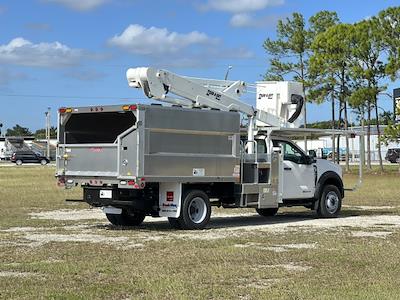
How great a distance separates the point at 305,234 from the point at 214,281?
18.5 feet

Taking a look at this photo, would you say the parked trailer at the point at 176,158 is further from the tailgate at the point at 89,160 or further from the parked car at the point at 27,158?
the parked car at the point at 27,158

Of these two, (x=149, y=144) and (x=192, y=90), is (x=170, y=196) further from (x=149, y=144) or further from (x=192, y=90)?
(x=192, y=90)

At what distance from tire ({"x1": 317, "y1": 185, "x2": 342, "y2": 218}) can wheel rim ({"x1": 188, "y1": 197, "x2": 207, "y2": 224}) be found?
412 centimetres

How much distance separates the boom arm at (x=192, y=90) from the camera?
15367 mm

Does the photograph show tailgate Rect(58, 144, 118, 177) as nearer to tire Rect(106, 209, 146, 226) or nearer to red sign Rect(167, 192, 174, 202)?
red sign Rect(167, 192, 174, 202)

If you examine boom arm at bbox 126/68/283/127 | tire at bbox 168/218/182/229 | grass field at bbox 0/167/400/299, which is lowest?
grass field at bbox 0/167/400/299

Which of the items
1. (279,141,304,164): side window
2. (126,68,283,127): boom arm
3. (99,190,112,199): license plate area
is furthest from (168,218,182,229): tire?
(279,141,304,164): side window

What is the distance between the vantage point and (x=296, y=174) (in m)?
17.3

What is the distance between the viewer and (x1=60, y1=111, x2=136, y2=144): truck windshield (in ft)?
49.7

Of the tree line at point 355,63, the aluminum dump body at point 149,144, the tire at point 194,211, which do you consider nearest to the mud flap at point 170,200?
the tire at point 194,211

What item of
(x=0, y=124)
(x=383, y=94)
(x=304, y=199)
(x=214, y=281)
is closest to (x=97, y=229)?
(x=304, y=199)

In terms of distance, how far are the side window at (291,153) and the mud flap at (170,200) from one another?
3637 mm

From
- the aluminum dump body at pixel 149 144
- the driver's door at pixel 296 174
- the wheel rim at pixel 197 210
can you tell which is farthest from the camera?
the driver's door at pixel 296 174

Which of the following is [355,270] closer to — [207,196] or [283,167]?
[207,196]
